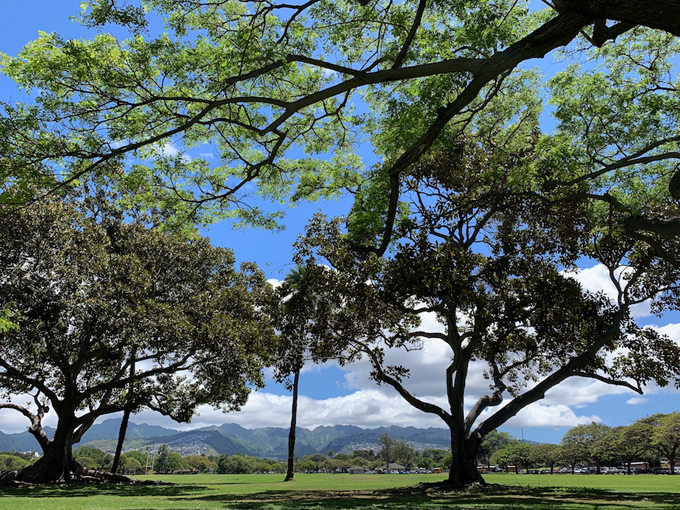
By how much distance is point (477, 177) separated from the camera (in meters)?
14.9

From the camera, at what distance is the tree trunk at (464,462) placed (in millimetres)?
16484

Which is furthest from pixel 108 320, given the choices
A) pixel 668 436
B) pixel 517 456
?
pixel 517 456

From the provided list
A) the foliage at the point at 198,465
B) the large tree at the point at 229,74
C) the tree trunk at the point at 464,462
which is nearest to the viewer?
the large tree at the point at 229,74

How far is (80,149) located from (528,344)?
1451 cm

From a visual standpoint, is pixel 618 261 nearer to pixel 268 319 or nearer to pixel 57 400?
pixel 268 319

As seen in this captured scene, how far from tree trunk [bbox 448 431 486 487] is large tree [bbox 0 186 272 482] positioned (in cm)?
984

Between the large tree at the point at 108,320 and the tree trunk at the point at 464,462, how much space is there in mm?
9840

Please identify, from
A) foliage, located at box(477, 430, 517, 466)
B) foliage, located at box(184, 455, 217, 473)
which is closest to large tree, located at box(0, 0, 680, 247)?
foliage, located at box(477, 430, 517, 466)

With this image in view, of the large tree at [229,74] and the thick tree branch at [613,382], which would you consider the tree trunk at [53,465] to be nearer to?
the large tree at [229,74]

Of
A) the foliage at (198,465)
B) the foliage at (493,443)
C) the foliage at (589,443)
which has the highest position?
the foliage at (589,443)

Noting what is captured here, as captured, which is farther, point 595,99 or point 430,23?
point 595,99

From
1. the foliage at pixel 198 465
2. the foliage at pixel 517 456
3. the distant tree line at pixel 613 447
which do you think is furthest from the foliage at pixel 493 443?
the foliage at pixel 198 465

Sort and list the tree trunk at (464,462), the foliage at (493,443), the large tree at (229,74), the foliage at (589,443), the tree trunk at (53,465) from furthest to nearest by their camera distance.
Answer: the foliage at (493,443) < the foliage at (589,443) < the tree trunk at (53,465) < the tree trunk at (464,462) < the large tree at (229,74)

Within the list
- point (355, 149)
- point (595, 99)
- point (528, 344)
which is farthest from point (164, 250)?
point (595, 99)
